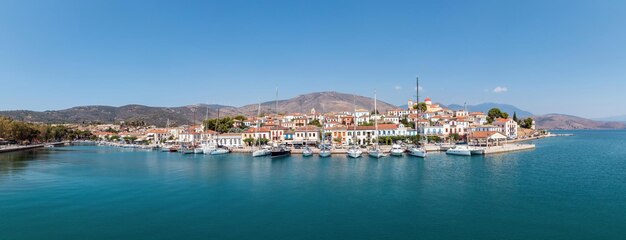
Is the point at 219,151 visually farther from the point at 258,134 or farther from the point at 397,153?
the point at 397,153

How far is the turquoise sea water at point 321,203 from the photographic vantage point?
15781 mm

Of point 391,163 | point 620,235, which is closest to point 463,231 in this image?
point 620,235

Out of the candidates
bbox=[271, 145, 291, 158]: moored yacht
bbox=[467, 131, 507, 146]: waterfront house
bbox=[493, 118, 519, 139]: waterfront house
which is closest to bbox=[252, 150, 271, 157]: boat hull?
bbox=[271, 145, 291, 158]: moored yacht

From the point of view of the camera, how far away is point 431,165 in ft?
119

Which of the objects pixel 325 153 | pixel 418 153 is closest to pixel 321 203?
pixel 325 153

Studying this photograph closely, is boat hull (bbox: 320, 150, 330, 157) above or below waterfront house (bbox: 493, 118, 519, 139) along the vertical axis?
below

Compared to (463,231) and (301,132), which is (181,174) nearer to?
(463,231)

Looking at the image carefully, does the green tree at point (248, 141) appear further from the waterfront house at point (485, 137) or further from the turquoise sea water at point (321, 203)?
the waterfront house at point (485, 137)

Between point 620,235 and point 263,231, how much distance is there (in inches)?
581

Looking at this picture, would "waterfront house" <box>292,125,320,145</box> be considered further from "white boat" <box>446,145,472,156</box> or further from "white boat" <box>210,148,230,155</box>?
"white boat" <box>446,145,472,156</box>

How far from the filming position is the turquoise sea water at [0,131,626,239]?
15.8 metres

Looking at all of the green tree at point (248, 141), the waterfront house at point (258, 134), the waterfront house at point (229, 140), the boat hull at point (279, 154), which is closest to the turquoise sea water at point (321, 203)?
the boat hull at point (279, 154)

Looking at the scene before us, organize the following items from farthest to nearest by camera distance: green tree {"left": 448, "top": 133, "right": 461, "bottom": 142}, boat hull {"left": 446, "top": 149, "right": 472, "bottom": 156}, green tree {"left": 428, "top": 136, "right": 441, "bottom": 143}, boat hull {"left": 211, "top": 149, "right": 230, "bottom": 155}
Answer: green tree {"left": 448, "top": 133, "right": 461, "bottom": 142}
green tree {"left": 428, "top": 136, "right": 441, "bottom": 143}
boat hull {"left": 211, "top": 149, "right": 230, "bottom": 155}
boat hull {"left": 446, "top": 149, "right": 472, "bottom": 156}

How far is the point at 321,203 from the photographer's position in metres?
20.6
